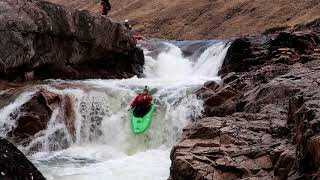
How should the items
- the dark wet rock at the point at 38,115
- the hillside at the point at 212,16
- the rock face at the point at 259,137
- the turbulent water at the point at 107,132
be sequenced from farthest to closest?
the hillside at the point at 212,16 < the dark wet rock at the point at 38,115 < the turbulent water at the point at 107,132 < the rock face at the point at 259,137

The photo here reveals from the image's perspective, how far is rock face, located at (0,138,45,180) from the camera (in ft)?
17.1

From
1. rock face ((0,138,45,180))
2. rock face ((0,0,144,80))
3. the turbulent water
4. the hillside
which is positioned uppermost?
the hillside

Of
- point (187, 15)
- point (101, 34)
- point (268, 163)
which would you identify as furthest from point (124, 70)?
point (187, 15)

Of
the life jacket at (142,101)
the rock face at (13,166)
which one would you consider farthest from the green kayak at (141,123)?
the rock face at (13,166)

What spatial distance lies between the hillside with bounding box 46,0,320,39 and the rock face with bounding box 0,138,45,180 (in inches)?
1040

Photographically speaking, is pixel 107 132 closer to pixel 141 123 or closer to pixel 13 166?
pixel 141 123

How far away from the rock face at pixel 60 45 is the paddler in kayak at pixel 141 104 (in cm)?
524

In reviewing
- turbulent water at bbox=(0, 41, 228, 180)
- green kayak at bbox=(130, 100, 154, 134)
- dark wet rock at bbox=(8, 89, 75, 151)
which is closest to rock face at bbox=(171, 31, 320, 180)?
turbulent water at bbox=(0, 41, 228, 180)

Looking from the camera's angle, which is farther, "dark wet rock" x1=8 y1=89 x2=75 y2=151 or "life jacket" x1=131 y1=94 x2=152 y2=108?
"life jacket" x1=131 y1=94 x2=152 y2=108

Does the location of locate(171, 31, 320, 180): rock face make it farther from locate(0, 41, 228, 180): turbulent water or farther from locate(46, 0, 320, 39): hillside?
locate(46, 0, 320, 39): hillside

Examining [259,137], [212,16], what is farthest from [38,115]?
[212,16]

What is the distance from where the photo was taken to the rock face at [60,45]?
731 inches

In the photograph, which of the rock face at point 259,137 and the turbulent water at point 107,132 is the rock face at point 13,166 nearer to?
the rock face at point 259,137

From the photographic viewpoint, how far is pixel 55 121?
15.6 metres
